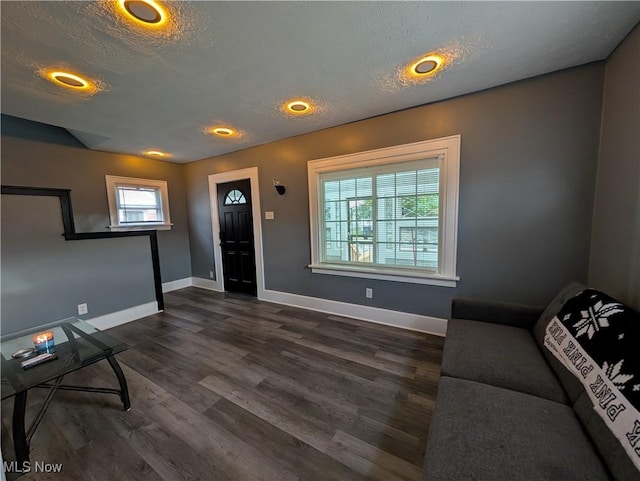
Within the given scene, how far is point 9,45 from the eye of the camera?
1.50 meters

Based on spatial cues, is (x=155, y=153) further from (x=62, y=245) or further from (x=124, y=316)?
(x=124, y=316)

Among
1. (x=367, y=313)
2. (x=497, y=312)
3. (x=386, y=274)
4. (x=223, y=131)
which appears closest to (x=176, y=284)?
(x=223, y=131)

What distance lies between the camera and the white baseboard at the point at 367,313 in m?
2.67

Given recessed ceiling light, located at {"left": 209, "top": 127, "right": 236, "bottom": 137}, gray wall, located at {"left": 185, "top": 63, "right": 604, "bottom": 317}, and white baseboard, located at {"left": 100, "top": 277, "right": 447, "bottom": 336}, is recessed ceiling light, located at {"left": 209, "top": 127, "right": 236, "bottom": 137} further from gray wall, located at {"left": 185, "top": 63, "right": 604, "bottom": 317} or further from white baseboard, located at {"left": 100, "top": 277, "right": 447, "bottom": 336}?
white baseboard, located at {"left": 100, "top": 277, "right": 447, "bottom": 336}

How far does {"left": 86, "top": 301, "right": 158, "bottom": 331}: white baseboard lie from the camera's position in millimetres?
3008

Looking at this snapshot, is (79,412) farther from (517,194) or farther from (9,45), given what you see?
(517,194)

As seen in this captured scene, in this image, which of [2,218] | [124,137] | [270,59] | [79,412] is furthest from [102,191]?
[270,59]

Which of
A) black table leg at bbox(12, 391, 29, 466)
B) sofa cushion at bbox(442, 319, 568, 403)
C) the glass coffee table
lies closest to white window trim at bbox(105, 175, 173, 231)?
the glass coffee table

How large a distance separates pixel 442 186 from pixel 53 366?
3.42m

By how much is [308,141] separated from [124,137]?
7.94 feet

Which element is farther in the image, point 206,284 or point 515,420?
point 206,284

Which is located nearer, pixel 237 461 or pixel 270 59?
pixel 237 461

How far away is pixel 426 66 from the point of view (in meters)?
1.85

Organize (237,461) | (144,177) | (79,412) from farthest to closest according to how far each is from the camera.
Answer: (144,177) → (79,412) → (237,461)
